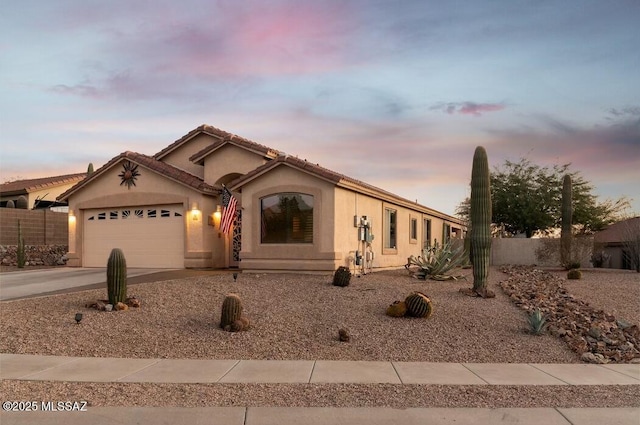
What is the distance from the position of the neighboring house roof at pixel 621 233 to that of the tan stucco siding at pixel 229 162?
18.0 m

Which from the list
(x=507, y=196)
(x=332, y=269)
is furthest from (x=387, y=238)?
(x=507, y=196)

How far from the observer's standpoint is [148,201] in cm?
2164

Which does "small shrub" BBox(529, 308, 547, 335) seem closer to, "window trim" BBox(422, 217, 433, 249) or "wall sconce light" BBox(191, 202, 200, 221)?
"wall sconce light" BBox(191, 202, 200, 221)

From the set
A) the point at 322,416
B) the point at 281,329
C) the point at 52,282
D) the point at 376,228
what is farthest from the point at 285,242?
the point at 322,416

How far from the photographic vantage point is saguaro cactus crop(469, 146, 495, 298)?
14.1 meters

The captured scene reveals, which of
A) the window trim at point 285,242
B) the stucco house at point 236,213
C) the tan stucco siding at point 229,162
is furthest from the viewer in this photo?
the tan stucco siding at point 229,162

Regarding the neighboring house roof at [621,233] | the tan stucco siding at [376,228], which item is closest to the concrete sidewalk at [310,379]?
the tan stucco siding at [376,228]

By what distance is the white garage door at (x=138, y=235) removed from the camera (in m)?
21.3

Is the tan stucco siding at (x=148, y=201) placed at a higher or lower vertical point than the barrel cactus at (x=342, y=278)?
higher

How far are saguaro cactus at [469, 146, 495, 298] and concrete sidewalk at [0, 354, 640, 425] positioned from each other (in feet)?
17.2

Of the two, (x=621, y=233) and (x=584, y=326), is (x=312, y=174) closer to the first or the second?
(x=584, y=326)

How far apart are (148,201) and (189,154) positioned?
2.95 meters

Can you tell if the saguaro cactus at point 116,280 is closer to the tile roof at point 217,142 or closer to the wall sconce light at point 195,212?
the wall sconce light at point 195,212

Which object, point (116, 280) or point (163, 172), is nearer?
point (116, 280)
